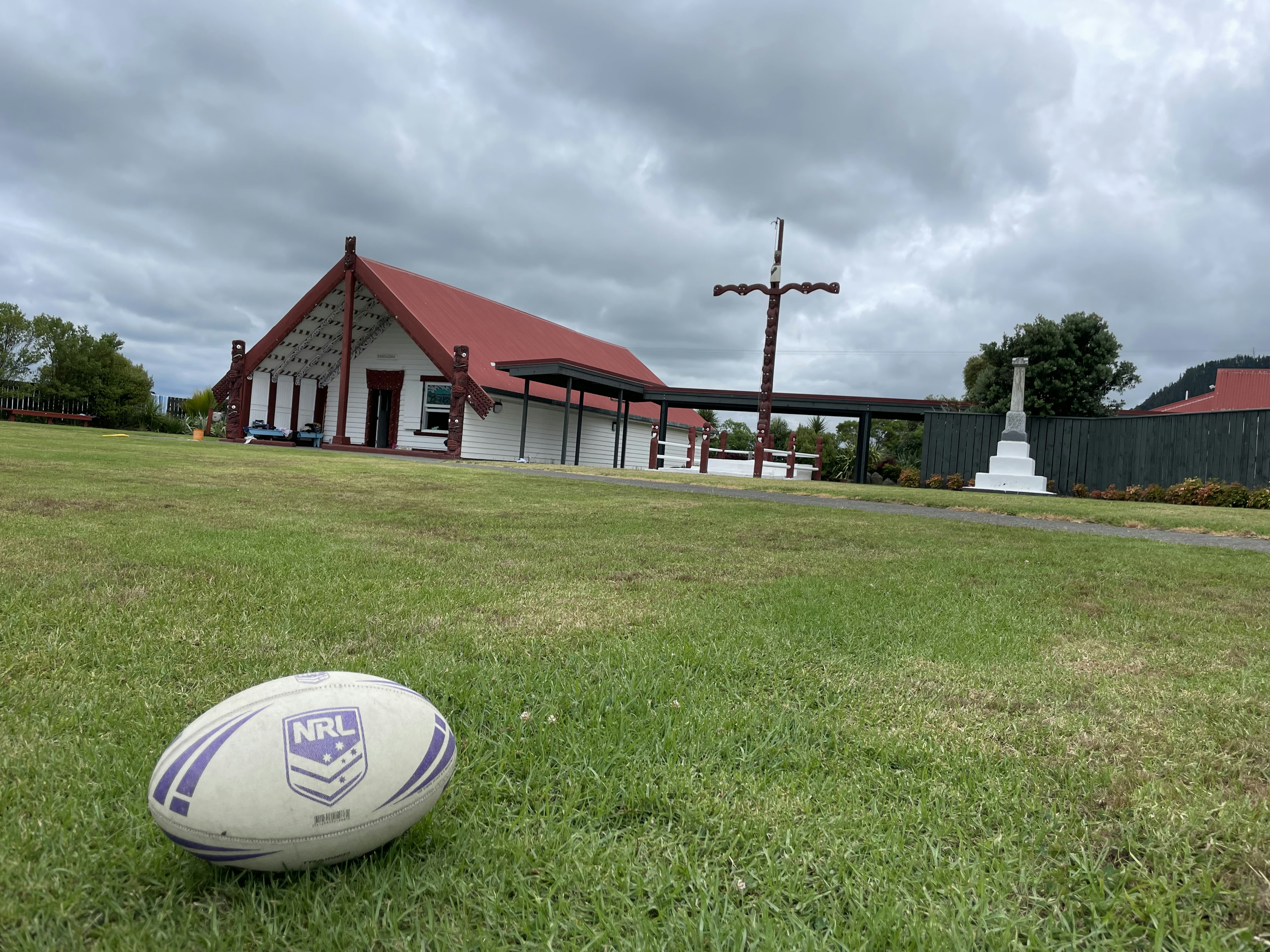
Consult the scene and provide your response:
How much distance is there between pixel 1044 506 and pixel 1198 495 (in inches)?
281

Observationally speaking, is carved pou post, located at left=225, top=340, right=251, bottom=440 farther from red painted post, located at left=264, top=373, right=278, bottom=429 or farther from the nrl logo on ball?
the nrl logo on ball

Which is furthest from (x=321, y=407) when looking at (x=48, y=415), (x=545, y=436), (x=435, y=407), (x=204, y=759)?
(x=204, y=759)

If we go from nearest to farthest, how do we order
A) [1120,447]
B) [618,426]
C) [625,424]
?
[1120,447]
[625,424]
[618,426]

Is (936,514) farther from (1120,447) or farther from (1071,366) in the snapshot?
(1071,366)

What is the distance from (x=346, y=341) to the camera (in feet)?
94.5

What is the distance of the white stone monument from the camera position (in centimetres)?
2248

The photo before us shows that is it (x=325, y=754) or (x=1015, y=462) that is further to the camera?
(x=1015, y=462)

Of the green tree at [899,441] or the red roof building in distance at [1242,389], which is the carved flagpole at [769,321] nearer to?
the green tree at [899,441]

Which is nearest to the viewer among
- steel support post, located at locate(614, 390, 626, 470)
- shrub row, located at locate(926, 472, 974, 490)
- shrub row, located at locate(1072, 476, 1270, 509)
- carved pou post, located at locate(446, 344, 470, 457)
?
shrub row, located at locate(1072, 476, 1270, 509)

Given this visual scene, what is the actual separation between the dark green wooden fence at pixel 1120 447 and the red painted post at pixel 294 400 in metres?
25.3

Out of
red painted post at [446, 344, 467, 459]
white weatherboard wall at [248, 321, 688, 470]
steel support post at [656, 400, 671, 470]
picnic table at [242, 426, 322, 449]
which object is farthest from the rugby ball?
picnic table at [242, 426, 322, 449]

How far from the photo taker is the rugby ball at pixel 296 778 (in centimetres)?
168

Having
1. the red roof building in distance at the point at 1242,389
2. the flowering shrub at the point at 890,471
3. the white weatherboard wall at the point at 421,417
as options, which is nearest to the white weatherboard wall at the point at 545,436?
the white weatherboard wall at the point at 421,417

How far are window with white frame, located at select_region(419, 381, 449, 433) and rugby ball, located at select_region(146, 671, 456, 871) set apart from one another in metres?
27.9
